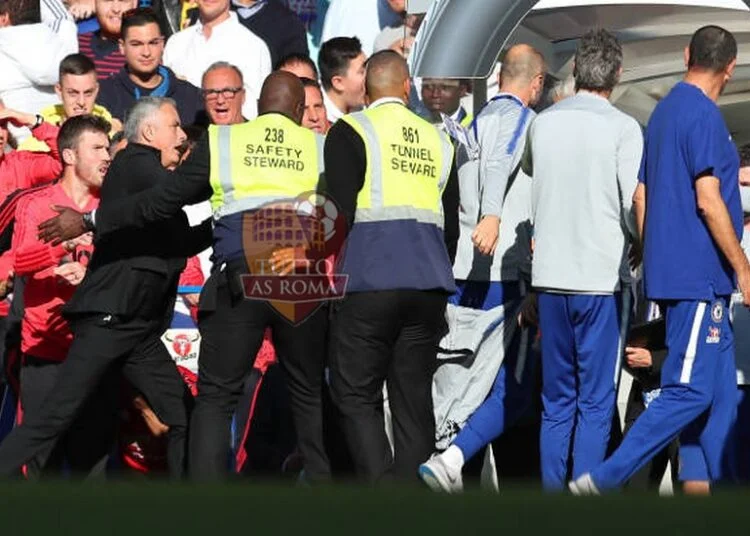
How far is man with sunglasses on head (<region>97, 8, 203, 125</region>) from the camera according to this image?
10.6m

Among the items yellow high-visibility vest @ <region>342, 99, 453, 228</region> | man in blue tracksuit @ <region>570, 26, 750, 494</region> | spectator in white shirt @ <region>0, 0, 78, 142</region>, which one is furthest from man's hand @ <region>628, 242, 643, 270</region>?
spectator in white shirt @ <region>0, 0, 78, 142</region>

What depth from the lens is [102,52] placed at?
11.6 meters

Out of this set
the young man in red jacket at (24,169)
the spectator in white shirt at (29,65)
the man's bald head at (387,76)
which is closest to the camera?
the man's bald head at (387,76)

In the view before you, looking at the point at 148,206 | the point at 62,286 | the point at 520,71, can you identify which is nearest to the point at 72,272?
the point at 62,286

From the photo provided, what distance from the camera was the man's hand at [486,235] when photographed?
25.9ft

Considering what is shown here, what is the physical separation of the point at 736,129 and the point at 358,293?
316 cm

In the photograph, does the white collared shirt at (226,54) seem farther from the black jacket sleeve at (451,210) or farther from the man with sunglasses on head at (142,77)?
the black jacket sleeve at (451,210)

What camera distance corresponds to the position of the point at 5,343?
29.6 feet

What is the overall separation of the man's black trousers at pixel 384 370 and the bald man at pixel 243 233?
0.96ft

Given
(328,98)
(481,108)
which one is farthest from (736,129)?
(328,98)

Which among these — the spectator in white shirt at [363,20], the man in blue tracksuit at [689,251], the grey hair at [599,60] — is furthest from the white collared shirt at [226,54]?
the man in blue tracksuit at [689,251]

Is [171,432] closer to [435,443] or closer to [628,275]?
[435,443]
